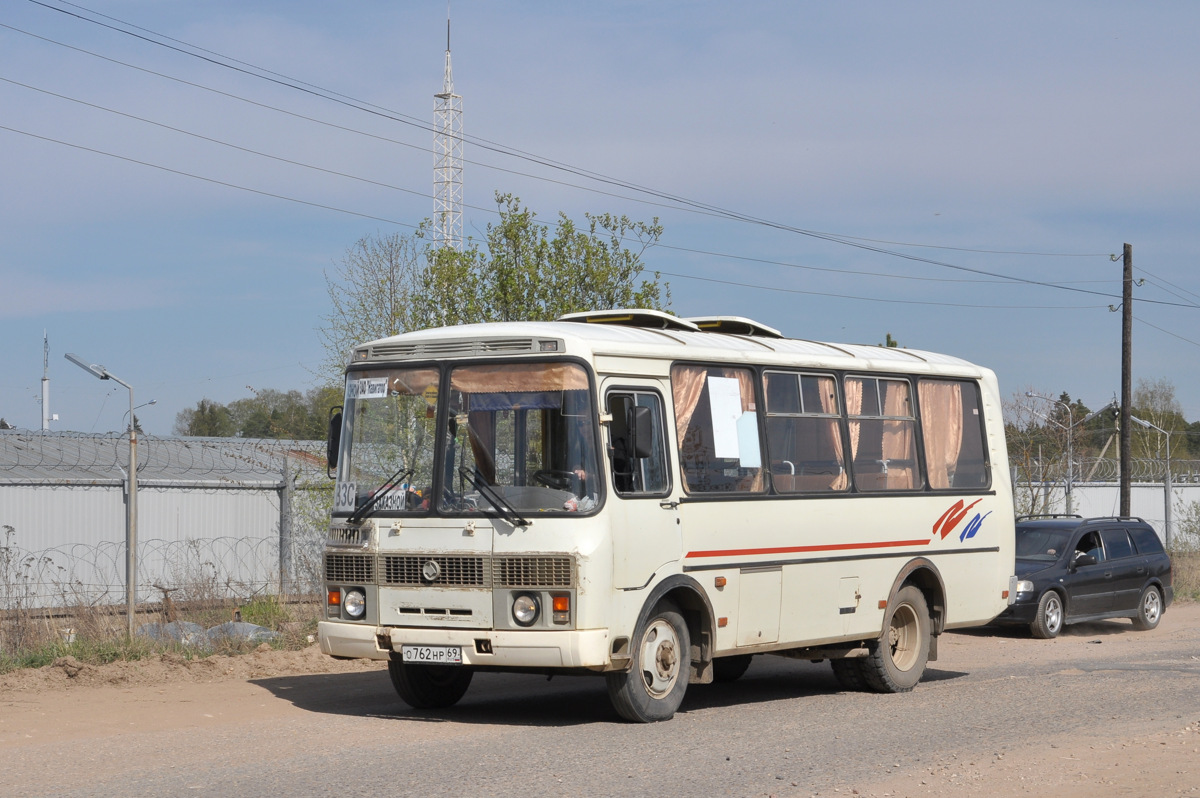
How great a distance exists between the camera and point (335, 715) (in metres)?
11.1

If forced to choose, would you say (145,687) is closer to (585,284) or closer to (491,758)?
(491,758)

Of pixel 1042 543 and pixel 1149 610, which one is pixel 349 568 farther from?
pixel 1149 610

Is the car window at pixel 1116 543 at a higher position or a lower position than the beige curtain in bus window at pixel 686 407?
lower

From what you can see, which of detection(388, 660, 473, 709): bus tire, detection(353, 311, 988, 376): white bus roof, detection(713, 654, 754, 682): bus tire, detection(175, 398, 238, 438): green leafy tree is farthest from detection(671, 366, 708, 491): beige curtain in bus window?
detection(175, 398, 238, 438): green leafy tree

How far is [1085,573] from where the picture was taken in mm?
20391

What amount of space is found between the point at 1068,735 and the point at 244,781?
19.3ft

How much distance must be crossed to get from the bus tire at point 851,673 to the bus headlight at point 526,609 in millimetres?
4248

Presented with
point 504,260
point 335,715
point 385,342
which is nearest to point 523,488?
point 385,342

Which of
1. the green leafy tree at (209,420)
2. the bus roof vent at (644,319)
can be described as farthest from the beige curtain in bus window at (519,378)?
the green leafy tree at (209,420)

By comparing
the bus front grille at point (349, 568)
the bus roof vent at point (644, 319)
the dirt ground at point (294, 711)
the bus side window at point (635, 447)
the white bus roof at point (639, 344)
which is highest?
the bus roof vent at point (644, 319)

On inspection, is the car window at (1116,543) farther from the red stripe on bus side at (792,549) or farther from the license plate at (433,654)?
the license plate at (433,654)

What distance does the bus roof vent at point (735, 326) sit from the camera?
43.0 ft

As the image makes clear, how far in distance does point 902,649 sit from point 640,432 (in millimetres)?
4741

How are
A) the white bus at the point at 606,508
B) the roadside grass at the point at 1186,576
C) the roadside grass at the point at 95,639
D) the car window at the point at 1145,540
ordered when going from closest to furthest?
the white bus at the point at 606,508 → the roadside grass at the point at 95,639 → the car window at the point at 1145,540 → the roadside grass at the point at 1186,576
